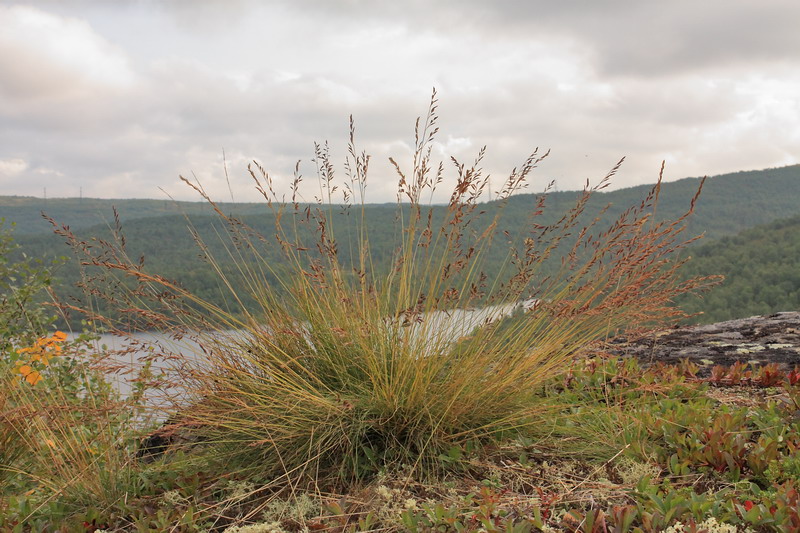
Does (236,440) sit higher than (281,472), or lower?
higher

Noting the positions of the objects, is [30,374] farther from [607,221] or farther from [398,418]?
[607,221]

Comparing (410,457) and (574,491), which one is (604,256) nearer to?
(574,491)

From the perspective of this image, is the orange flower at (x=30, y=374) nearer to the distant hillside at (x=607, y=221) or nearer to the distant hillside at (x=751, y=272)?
the distant hillside at (x=607, y=221)

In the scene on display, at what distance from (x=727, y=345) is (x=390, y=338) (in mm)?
3602

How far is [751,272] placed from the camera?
78.3 ft

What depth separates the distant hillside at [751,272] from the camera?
1941cm

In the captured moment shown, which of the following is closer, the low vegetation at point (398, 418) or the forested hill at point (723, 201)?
the low vegetation at point (398, 418)

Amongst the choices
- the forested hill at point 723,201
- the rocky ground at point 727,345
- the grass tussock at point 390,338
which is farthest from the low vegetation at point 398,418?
the forested hill at point 723,201

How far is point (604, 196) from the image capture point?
185ft

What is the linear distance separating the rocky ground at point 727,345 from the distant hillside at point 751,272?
33.4 ft

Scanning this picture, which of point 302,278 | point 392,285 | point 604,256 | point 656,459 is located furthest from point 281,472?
point 604,256

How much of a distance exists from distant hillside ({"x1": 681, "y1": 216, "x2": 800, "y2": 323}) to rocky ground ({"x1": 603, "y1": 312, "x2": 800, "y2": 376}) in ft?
33.4

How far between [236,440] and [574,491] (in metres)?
1.47

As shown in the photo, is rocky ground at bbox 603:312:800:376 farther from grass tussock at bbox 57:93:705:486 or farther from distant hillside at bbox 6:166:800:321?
grass tussock at bbox 57:93:705:486
